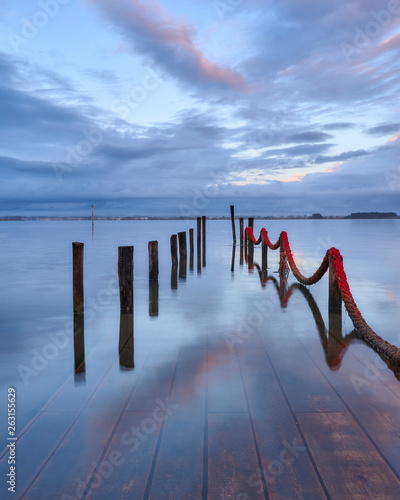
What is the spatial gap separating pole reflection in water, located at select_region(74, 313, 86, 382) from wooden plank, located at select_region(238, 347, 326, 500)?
2.09 meters

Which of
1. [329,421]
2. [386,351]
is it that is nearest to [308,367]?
[386,351]

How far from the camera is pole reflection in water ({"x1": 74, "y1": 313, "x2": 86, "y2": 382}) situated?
5.24 m

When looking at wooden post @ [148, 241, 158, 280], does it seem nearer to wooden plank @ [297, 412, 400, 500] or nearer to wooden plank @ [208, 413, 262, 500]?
wooden plank @ [208, 413, 262, 500]

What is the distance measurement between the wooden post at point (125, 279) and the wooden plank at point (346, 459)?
5.67m

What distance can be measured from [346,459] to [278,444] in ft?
1.75

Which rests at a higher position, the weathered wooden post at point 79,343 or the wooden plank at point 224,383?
the wooden plank at point 224,383

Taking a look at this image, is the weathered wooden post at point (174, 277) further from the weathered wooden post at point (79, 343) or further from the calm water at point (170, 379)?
the weathered wooden post at point (79, 343)

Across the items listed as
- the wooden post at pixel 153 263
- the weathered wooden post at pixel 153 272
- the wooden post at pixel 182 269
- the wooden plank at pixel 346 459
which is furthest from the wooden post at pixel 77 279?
the wooden post at pixel 182 269

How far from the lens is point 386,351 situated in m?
5.55

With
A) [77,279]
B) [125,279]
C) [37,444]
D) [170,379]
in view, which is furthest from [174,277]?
[37,444]

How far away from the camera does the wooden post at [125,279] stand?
8.91 metres

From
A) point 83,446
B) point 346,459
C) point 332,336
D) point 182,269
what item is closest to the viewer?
point 346,459

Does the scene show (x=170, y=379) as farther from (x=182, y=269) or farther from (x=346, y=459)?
(x=182, y=269)

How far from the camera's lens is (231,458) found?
3184 mm
